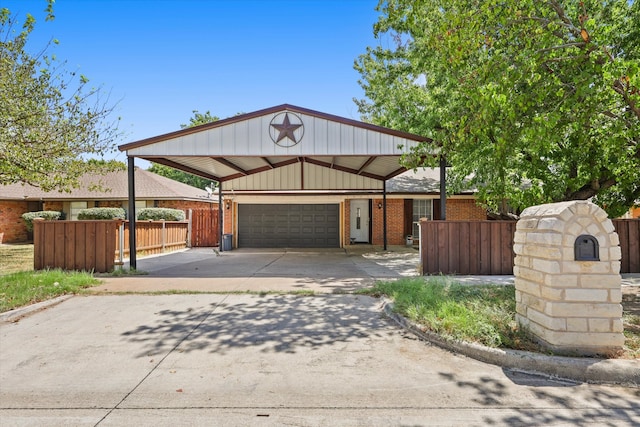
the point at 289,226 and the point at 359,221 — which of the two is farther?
the point at 359,221

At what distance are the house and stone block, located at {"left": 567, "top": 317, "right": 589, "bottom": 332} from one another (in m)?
5.90

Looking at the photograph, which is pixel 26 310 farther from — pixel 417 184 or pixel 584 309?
pixel 417 184

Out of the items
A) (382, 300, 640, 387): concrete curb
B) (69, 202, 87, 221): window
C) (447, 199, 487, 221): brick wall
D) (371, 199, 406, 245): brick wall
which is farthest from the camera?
(69, 202, 87, 221): window

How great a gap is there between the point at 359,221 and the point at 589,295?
14.8 meters

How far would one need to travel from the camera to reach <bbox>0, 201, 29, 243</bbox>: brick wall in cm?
2022

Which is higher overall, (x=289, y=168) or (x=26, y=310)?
(x=289, y=168)

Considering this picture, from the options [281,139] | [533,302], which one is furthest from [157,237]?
[533,302]

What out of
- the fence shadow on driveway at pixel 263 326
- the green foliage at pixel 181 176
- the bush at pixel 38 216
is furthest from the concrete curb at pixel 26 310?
the green foliage at pixel 181 176

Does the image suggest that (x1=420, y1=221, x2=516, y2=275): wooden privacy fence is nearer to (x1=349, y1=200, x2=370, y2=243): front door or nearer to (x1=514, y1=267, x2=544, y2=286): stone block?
(x1=514, y1=267, x2=544, y2=286): stone block

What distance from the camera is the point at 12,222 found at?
67.8 ft

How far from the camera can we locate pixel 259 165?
14727 mm

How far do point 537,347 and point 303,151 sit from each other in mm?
6672

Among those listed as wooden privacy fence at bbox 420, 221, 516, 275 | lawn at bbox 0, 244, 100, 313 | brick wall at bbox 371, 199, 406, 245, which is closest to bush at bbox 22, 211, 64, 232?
lawn at bbox 0, 244, 100, 313

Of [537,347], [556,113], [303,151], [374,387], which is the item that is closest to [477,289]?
[537,347]
